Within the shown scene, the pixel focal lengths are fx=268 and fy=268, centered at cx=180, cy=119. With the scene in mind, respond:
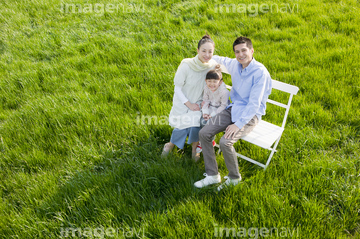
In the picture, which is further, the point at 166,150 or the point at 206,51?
the point at 166,150

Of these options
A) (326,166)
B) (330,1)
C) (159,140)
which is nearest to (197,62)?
(159,140)

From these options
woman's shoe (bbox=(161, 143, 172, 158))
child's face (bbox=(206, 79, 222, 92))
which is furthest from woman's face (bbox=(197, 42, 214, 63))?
woman's shoe (bbox=(161, 143, 172, 158))

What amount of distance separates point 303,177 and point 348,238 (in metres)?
0.76

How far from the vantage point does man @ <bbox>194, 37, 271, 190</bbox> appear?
124 inches

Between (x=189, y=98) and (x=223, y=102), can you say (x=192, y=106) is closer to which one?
(x=189, y=98)

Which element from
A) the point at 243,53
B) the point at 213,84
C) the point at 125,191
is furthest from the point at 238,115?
the point at 125,191

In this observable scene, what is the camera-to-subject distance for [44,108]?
14.7ft

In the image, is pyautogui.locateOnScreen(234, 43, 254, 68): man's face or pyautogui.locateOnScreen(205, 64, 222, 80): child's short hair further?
pyautogui.locateOnScreen(205, 64, 222, 80): child's short hair

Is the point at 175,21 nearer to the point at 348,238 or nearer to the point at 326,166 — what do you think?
the point at 326,166

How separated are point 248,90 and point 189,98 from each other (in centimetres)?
78

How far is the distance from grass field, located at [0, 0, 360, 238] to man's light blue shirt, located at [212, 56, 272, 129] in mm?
642

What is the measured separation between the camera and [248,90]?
335 centimetres

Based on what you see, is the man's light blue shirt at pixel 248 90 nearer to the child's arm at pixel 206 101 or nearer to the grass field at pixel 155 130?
the child's arm at pixel 206 101

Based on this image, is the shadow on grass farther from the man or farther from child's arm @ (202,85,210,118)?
child's arm @ (202,85,210,118)
